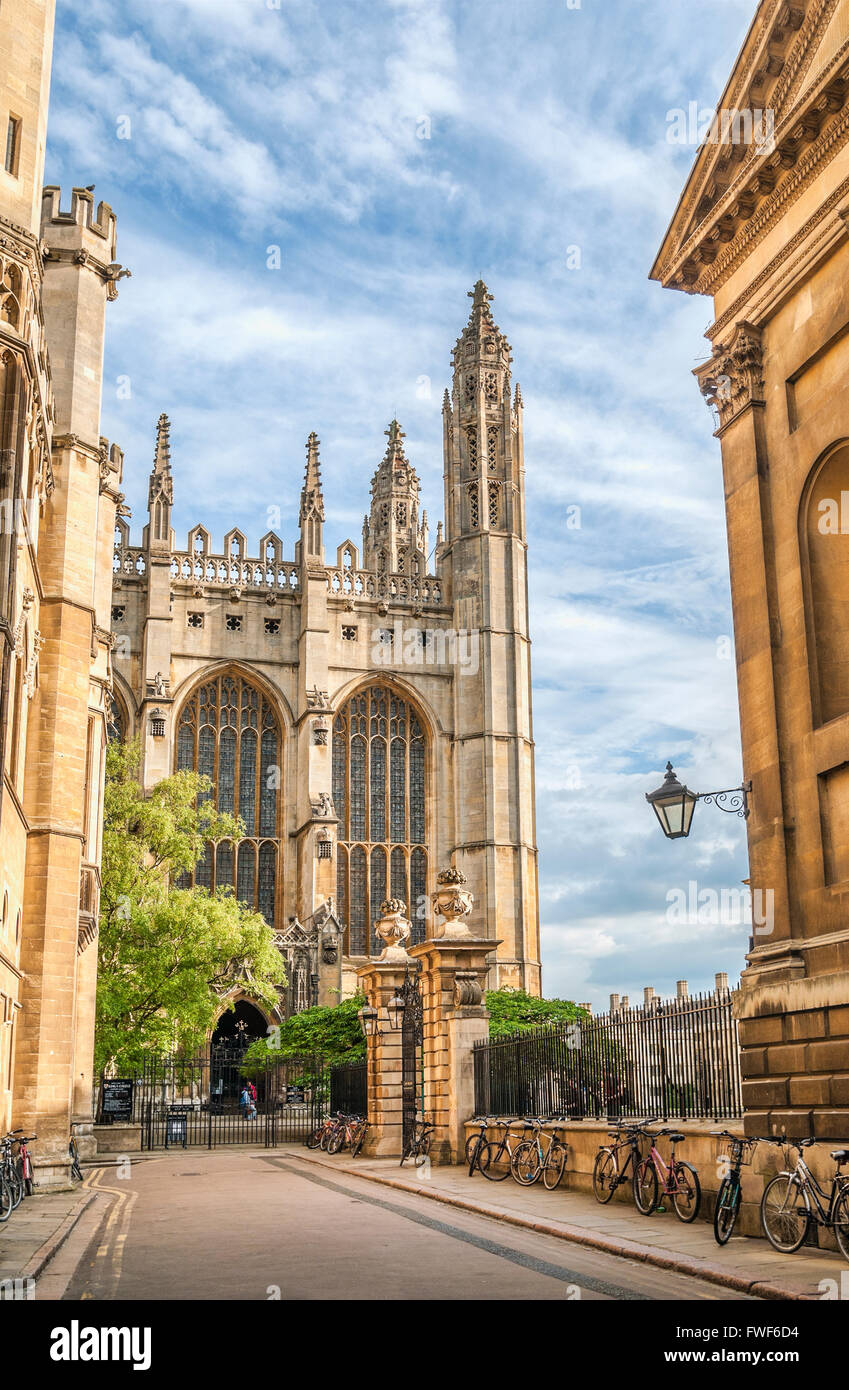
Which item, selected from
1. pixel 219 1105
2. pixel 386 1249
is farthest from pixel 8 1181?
pixel 219 1105

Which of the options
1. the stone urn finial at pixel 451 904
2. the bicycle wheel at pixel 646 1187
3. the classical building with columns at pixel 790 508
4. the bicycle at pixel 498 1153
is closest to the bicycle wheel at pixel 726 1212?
the classical building with columns at pixel 790 508

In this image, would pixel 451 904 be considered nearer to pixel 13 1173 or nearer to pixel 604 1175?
pixel 604 1175

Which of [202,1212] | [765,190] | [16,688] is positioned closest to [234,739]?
[16,688]

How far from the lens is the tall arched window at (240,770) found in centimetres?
4428

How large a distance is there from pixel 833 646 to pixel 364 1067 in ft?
54.6

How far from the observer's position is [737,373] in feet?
39.6

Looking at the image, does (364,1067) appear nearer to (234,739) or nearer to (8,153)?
(8,153)

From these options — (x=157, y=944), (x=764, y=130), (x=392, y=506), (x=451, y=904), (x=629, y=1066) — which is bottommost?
(x=629, y=1066)

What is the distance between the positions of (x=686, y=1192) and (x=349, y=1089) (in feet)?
53.1

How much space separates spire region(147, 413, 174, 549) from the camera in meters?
44.4

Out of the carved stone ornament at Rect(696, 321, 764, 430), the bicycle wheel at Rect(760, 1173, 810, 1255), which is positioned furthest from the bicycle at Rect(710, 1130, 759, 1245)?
the carved stone ornament at Rect(696, 321, 764, 430)

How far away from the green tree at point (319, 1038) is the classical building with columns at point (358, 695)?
6263 mm
